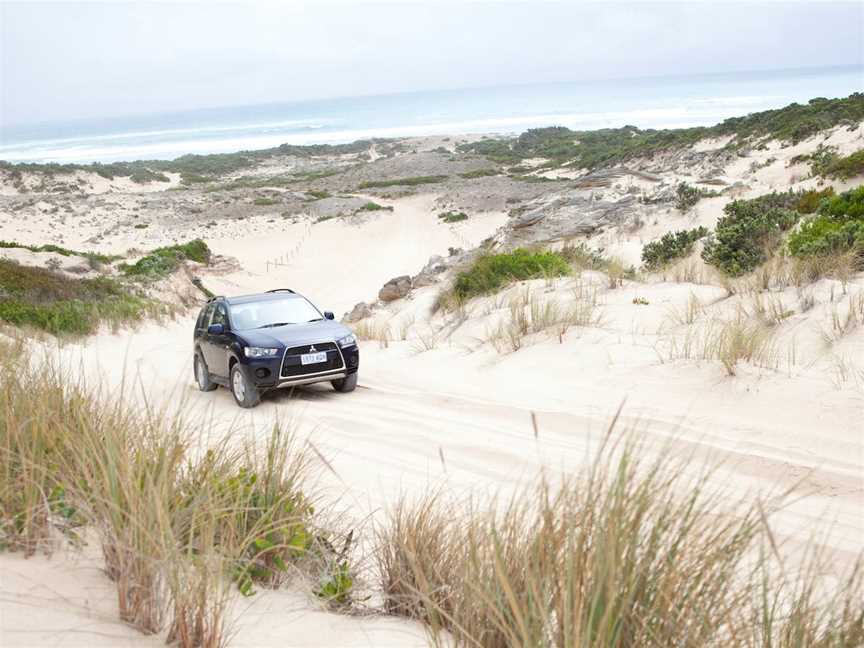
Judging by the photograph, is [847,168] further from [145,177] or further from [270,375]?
[145,177]

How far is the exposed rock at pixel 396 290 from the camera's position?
21219 millimetres

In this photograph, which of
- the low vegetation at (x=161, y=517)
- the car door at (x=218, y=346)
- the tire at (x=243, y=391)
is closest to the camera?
the low vegetation at (x=161, y=517)

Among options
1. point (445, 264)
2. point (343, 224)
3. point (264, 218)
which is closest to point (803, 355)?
point (445, 264)

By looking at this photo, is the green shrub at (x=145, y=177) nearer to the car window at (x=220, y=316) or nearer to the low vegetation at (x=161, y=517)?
the car window at (x=220, y=316)

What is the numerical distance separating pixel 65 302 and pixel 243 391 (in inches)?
431

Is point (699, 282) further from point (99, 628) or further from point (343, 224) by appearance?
point (343, 224)

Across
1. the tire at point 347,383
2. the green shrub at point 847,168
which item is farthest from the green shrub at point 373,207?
the tire at point 347,383

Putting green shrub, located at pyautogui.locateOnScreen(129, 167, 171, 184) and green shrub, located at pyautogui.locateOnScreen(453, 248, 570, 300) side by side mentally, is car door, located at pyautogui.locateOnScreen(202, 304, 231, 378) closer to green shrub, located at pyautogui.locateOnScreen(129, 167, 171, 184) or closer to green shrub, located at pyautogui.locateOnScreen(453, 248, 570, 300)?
green shrub, located at pyautogui.locateOnScreen(453, 248, 570, 300)

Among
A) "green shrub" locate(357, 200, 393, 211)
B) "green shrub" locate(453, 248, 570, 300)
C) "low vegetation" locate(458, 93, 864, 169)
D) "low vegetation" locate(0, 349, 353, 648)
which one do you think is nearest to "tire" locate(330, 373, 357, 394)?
"green shrub" locate(453, 248, 570, 300)

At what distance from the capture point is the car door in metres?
11.0

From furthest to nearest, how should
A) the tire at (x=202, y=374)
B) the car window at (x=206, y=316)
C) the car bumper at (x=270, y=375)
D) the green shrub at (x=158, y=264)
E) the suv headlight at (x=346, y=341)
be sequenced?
the green shrub at (x=158, y=264), the car window at (x=206, y=316), the tire at (x=202, y=374), the suv headlight at (x=346, y=341), the car bumper at (x=270, y=375)

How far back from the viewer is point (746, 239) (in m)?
14.8

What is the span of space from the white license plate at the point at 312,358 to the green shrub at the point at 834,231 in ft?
24.0

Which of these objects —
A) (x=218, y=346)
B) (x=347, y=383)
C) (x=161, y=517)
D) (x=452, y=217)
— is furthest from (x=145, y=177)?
(x=161, y=517)
